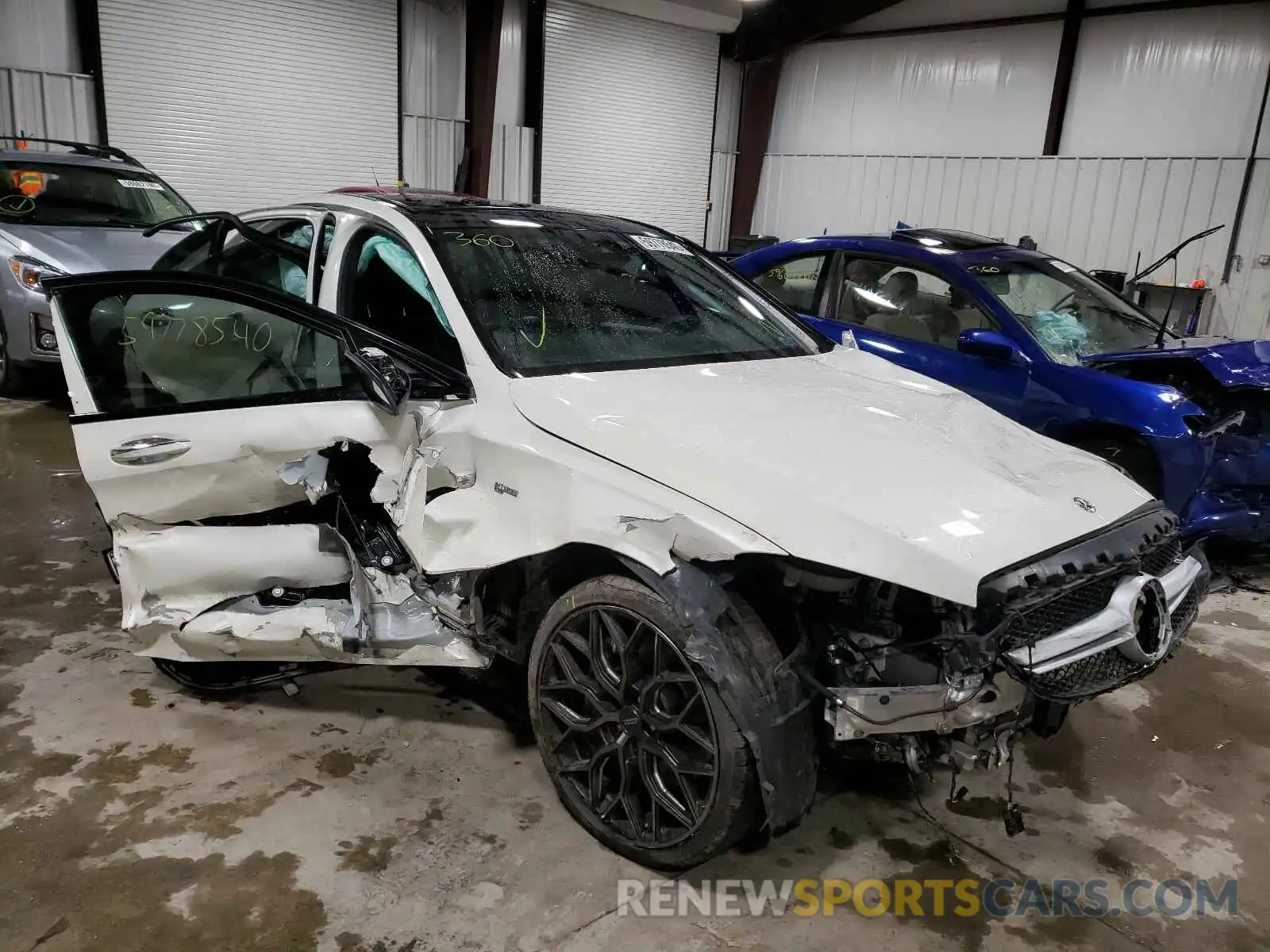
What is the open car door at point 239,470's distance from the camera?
2.59 metres

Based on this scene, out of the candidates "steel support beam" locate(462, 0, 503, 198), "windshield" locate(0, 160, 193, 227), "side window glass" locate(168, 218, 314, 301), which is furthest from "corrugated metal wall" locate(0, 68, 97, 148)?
"side window glass" locate(168, 218, 314, 301)

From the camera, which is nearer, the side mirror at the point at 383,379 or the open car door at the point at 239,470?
the side mirror at the point at 383,379

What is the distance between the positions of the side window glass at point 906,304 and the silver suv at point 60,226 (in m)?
4.31

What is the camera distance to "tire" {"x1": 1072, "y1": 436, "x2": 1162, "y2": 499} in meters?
4.08

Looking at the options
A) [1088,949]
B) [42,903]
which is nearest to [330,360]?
[42,903]

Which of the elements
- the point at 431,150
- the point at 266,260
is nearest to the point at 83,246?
the point at 266,260

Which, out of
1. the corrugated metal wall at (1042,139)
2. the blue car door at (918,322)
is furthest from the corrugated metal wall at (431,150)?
the blue car door at (918,322)

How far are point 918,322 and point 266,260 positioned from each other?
3.22m

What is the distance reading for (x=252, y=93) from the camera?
30.5ft

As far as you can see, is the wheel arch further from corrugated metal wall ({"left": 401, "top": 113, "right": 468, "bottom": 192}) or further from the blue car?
corrugated metal wall ({"left": 401, "top": 113, "right": 468, "bottom": 192})

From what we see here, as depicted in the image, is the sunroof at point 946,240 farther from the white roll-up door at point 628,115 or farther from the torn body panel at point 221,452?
the white roll-up door at point 628,115

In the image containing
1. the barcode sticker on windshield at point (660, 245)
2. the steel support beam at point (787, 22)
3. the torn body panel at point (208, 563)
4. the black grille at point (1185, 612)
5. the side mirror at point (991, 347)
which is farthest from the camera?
the steel support beam at point (787, 22)

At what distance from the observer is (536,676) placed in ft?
7.88

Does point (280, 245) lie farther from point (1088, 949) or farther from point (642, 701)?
point (1088, 949)
